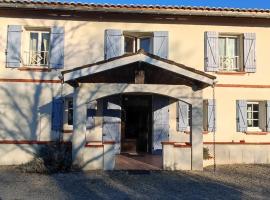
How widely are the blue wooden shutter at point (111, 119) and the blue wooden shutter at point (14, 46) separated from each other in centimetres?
349

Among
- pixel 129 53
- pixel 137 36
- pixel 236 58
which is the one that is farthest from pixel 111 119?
pixel 236 58

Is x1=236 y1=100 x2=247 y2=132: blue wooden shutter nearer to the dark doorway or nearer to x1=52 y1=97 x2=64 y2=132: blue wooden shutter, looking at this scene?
the dark doorway

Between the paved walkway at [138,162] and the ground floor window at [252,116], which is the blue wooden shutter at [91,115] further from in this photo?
the ground floor window at [252,116]

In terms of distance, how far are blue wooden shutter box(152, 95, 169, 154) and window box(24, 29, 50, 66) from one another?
4477 mm

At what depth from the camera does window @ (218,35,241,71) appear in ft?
47.1

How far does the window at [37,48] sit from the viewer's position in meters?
13.8

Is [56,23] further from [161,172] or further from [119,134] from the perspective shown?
[161,172]

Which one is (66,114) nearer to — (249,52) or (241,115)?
(241,115)

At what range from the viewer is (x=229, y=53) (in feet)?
47.5

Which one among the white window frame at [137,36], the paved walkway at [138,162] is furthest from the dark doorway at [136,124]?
the white window frame at [137,36]

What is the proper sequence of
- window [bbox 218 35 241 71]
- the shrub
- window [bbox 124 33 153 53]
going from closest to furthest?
the shrub, window [bbox 218 35 241 71], window [bbox 124 33 153 53]

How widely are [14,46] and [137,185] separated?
736cm

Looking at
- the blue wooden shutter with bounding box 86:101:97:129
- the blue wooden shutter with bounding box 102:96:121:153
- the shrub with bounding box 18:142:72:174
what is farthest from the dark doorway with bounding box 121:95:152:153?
the shrub with bounding box 18:142:72:174

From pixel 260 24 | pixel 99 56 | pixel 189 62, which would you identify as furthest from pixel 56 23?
pixel 260 24
